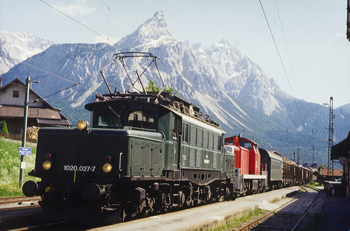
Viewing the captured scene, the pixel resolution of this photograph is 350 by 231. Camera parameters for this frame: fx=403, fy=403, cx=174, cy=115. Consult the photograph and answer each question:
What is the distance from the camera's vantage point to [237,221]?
604 inches

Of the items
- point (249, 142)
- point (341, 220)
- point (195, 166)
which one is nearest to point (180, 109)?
point (195, 166)

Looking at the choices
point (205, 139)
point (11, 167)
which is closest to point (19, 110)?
point (11, 167)

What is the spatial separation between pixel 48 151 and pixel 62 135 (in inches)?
25.5

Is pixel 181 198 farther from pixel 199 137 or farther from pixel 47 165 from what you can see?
pixel 47 165

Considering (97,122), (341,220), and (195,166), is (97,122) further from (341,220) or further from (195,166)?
(341,220)

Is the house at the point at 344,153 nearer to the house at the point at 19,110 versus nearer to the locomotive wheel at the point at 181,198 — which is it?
the locomotive wheel at the point at 181,198

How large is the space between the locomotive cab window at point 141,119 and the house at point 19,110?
1937 inches

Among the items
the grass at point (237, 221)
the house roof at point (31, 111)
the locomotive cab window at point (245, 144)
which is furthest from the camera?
the house roof at point (31, 111)

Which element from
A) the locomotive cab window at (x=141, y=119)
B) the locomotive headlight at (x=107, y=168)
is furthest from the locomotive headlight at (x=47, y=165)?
the locomotive cab window at (x=141, y=119)

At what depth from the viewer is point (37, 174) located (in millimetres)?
12070

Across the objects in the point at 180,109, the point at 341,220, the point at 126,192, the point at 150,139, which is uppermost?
the point at 180,109

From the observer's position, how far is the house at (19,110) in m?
60.0

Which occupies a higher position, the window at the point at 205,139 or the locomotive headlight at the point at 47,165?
the window at the point at 205,139

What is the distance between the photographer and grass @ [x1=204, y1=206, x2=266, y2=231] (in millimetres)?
13068
